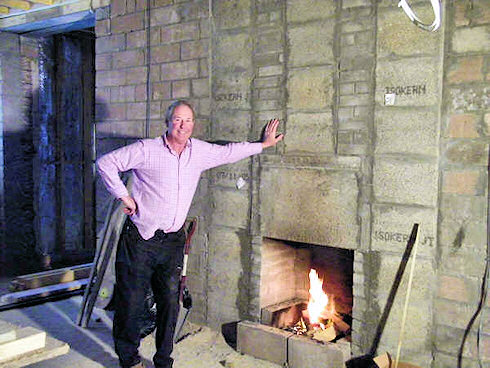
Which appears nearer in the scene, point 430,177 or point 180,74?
point 430,177

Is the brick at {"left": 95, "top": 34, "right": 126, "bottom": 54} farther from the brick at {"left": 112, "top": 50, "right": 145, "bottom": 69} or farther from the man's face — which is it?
the man's face

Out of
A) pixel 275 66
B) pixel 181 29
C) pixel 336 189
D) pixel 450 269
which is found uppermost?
pixel 181 29

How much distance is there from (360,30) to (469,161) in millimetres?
1240

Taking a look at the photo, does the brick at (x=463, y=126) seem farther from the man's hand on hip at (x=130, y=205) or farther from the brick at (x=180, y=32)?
the brick at (x=180, y=32)

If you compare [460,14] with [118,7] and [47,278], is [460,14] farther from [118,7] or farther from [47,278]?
[47,278]

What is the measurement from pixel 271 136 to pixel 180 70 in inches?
50.2

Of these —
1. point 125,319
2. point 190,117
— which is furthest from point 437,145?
point 125,319

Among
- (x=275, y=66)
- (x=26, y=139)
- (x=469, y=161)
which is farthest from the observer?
(x=26, y=139)

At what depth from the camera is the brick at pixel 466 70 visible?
3.42 meters

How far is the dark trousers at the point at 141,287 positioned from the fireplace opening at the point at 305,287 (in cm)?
97

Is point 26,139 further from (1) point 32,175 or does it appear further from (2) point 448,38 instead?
(2) point 448,38

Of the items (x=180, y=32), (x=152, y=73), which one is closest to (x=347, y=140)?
(x=180, y=32)

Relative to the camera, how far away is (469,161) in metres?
3.49

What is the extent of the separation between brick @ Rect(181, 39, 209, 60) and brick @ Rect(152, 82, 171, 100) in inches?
13.4
